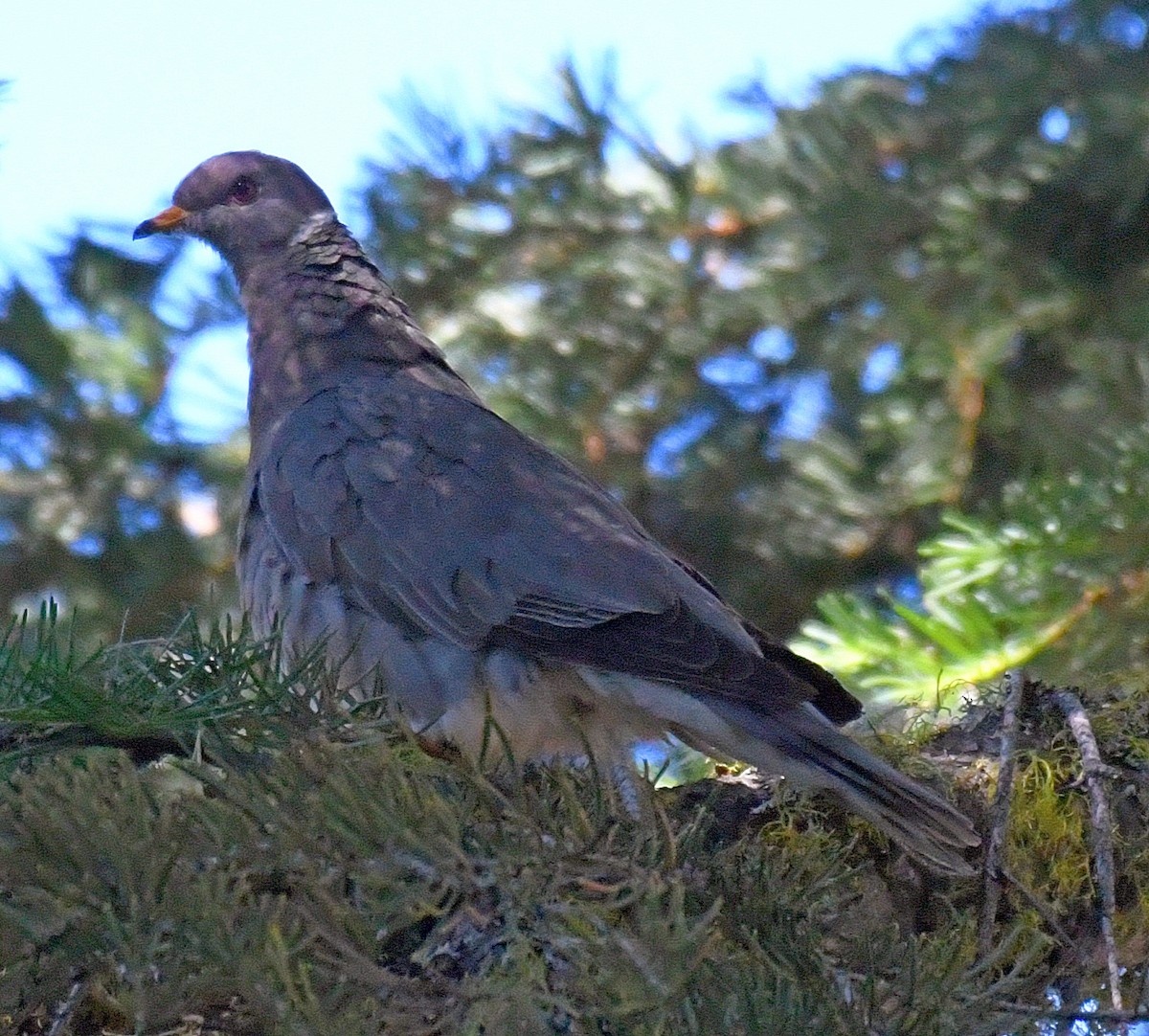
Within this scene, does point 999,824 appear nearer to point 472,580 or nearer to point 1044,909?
point 1044,909

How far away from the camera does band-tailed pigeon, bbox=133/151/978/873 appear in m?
3.09

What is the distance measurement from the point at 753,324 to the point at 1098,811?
7.05 feet

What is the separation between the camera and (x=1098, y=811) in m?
2.56

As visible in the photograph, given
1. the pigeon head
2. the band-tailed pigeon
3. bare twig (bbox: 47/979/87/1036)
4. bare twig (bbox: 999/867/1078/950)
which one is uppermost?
the pigeon head

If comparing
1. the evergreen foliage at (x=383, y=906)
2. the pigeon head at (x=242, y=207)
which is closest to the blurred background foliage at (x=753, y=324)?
the pigeon head at (x=242, y=207)

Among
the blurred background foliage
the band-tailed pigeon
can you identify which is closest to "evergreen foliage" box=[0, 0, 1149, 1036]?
the blurred background foliage

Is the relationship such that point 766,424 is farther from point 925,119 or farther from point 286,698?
point 286,698

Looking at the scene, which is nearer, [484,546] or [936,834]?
[936,834]

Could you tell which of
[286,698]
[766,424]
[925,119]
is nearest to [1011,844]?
[286,698]

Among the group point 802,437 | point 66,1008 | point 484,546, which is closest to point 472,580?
point 484,546

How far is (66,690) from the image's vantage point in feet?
6.40

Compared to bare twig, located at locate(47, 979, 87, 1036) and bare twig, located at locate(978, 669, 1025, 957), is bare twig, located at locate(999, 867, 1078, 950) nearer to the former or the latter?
bare twig, located at locate(978, 669, 1025, 957)

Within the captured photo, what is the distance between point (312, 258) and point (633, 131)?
3.12 feet

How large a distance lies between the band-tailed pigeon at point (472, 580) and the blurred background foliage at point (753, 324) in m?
0.34
